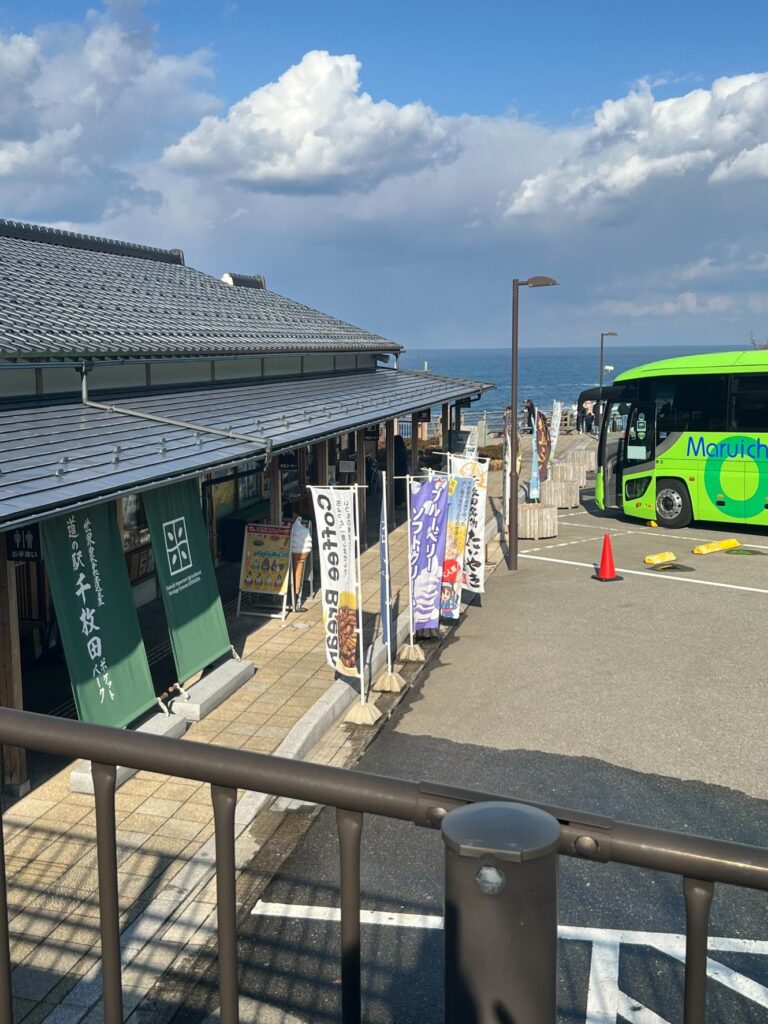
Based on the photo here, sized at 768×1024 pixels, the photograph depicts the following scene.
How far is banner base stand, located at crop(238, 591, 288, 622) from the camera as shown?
13.5 meters

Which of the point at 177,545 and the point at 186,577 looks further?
the point at 186,577

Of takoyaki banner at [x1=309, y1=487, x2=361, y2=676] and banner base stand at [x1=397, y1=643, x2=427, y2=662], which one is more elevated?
takoyaki banner at [x1=309, y1=487, x2=361, y2=676]

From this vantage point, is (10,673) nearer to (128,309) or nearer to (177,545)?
(177,545)

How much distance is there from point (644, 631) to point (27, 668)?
8.07 meters

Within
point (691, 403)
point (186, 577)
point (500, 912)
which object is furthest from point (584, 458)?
point (500, 912)

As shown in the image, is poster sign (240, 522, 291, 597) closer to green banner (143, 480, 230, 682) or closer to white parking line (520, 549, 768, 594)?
green banner (143, 480, 230, 682)

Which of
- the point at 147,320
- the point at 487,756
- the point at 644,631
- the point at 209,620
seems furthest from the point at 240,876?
the point at 147,320

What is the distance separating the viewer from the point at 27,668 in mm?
10781

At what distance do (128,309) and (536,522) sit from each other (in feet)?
31.9

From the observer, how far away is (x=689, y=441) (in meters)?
21.1

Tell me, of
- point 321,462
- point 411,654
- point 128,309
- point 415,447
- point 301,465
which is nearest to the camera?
point 411,654

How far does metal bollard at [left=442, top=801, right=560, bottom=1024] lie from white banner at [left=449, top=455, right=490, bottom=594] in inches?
454

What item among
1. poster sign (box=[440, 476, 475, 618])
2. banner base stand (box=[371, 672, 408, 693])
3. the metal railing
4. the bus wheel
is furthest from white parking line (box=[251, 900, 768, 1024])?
the bus wheel

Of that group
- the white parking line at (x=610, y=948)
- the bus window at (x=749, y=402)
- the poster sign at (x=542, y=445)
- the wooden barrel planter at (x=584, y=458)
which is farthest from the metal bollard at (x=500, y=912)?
the wooden barrel planter at (x=584, y=458)
